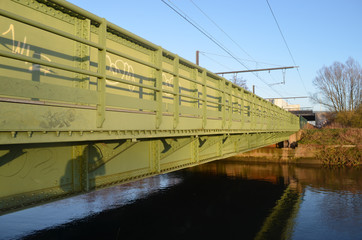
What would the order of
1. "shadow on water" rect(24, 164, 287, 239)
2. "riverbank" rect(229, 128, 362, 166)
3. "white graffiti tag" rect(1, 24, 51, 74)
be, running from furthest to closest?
1. "riverbank" rect(229, 128, 362, 166)
2. "shadow on water" rect(24, 164, 287, 239)
3. "white graffiti tag" rect(1, 24, 51, 74)

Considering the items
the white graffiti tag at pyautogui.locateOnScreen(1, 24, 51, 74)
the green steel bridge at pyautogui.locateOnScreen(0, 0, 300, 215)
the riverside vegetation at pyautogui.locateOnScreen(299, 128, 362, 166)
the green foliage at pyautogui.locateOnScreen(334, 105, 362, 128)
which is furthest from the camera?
the green foliage at pyautogui.locateOnScreen(334, 105, 362, 128)

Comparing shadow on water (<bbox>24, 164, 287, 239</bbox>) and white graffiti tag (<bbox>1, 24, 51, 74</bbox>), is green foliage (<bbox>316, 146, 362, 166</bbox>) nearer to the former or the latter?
shadow on water (<bbox>24, 164, 287, 239</bbox>)

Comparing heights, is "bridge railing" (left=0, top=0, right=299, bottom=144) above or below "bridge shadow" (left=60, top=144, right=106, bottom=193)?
above

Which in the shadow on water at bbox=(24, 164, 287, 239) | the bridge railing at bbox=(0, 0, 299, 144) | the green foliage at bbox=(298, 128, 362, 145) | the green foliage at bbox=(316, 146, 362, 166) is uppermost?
the bridge railing at bbox=(0, 0, 299, 144)

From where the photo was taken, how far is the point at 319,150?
3606 cm

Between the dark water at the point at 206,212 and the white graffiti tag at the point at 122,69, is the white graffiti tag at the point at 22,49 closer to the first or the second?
the white graffiti tag at the point at 122,69

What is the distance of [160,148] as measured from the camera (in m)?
7.69

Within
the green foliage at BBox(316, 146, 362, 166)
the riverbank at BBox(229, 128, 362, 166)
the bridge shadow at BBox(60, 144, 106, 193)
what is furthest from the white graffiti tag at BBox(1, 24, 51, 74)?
the green foliage at BBox(316, 146, 362, 166)

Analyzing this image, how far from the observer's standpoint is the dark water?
13133 mm

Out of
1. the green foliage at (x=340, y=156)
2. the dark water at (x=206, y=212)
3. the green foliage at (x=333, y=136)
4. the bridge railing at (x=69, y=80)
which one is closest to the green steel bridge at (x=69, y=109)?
the bridge railing at (x=69, y=80)

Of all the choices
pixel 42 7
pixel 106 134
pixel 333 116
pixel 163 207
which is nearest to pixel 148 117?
pixel 106 134

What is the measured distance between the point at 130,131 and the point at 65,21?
8.10 ft

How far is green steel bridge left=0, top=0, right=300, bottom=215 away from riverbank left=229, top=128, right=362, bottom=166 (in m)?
32.1

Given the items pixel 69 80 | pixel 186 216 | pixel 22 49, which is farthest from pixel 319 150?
pixel 22 49
